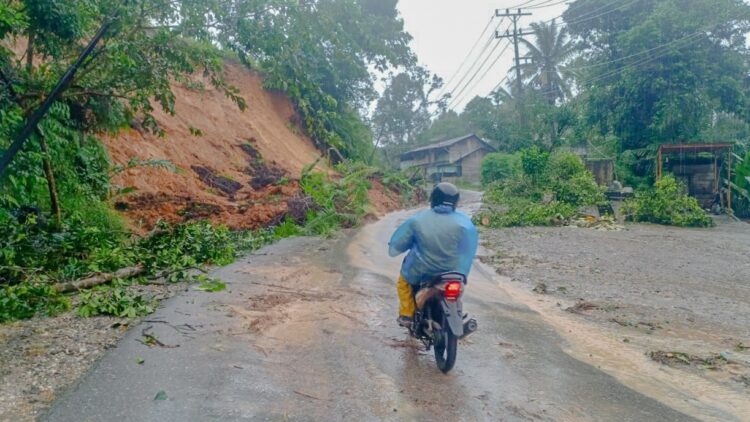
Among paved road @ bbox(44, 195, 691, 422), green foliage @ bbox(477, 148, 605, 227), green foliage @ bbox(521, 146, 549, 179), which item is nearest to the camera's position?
paved road @ bbox(44, 195, 691, 422)

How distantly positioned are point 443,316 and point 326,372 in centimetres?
112

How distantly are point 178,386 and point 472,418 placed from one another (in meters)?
2.15

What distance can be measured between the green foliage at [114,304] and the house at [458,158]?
47047 mm

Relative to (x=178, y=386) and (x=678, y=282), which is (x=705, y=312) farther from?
(x=178, y=386)

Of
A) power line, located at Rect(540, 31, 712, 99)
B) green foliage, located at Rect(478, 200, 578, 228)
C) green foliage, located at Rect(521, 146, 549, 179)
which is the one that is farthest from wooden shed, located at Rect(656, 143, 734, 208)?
power line, located at Rect(540, 31, 712, 99)

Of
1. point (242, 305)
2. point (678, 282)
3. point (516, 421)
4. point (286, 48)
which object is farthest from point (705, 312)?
point (286, 48)

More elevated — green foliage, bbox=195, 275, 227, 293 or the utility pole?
the utility pole

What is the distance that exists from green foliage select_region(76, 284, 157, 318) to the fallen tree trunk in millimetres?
251

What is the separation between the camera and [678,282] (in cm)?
949

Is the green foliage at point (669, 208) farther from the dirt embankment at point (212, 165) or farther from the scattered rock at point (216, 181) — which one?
the scattered rock at point (216, 181)

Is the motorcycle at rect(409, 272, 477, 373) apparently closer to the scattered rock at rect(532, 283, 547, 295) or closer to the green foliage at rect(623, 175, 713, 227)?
the scattered rock at rect(532, 283, 547, 295)

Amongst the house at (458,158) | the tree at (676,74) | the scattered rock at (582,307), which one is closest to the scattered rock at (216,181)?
the scattered rock at (582,307)

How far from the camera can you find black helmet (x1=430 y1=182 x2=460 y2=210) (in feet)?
17.2

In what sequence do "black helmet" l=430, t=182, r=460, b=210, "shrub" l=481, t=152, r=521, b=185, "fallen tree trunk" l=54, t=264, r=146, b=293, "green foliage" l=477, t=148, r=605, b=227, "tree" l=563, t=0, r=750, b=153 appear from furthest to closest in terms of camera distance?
"shrub" l=481, t=152, r=521, b=185
"tree" l=563, t=0, r=750, b=153
"green foliage" l=477, t=148, r=605, b=227
"fallen tree trunk" l=54, t=264, r=146, b=293
"black helmet" l=430, t=182, r=460, b=210
